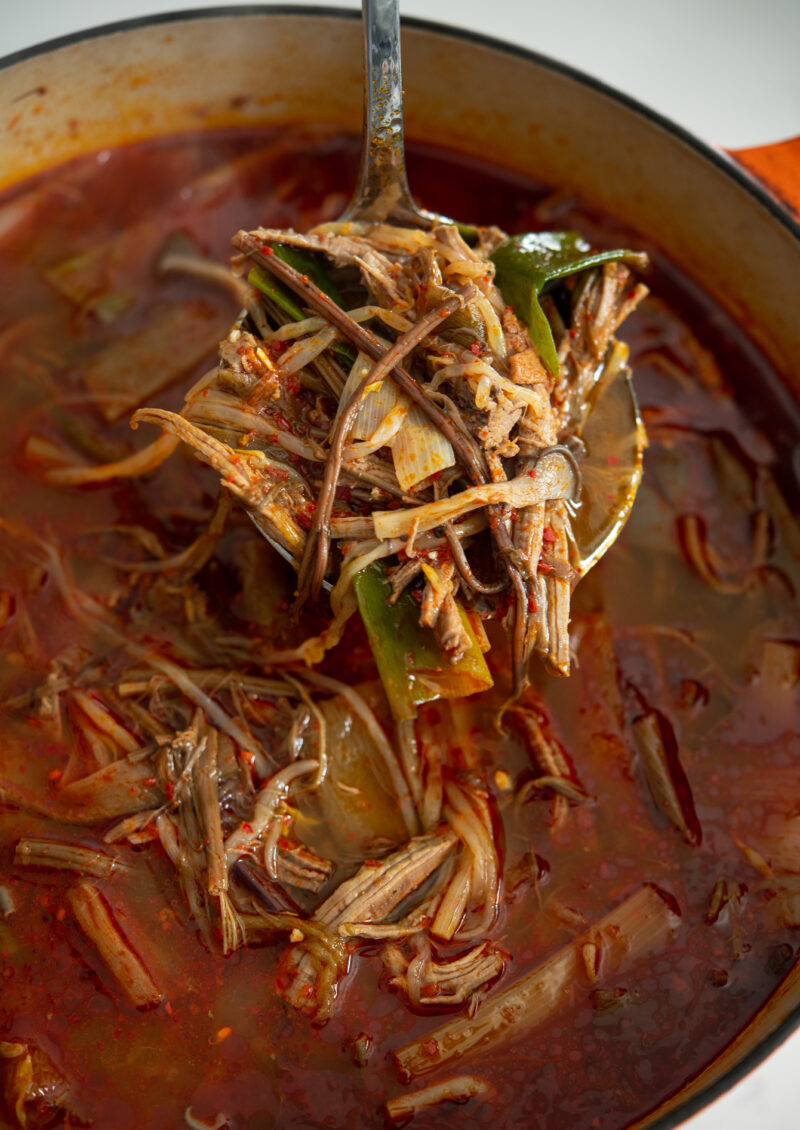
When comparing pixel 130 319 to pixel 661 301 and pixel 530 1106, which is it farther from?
pixel 530 1106

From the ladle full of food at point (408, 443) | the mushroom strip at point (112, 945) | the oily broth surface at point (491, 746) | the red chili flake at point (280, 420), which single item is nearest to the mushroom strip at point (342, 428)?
the ladle full of food at point (408, 443)

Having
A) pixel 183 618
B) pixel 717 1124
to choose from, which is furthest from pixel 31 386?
pixel 717 1124

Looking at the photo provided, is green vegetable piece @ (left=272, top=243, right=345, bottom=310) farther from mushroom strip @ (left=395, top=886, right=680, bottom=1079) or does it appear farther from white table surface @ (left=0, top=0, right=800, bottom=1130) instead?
mushroom strip @ (left=395, top=886, right=680, bottom=1079)

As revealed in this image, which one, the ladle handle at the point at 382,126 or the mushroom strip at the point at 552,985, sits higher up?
the ladle handle at the point at 382,126

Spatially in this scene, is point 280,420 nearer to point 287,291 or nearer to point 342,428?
point 342,428

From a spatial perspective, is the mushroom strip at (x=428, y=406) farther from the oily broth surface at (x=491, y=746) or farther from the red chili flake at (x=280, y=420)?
the oily broth surface at (x=491, y=746)

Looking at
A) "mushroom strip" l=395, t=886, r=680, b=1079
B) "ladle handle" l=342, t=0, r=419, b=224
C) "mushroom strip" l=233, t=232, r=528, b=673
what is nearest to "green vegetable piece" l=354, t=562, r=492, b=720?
"mushroom strip" l=233, t=232, r=528, b=673
